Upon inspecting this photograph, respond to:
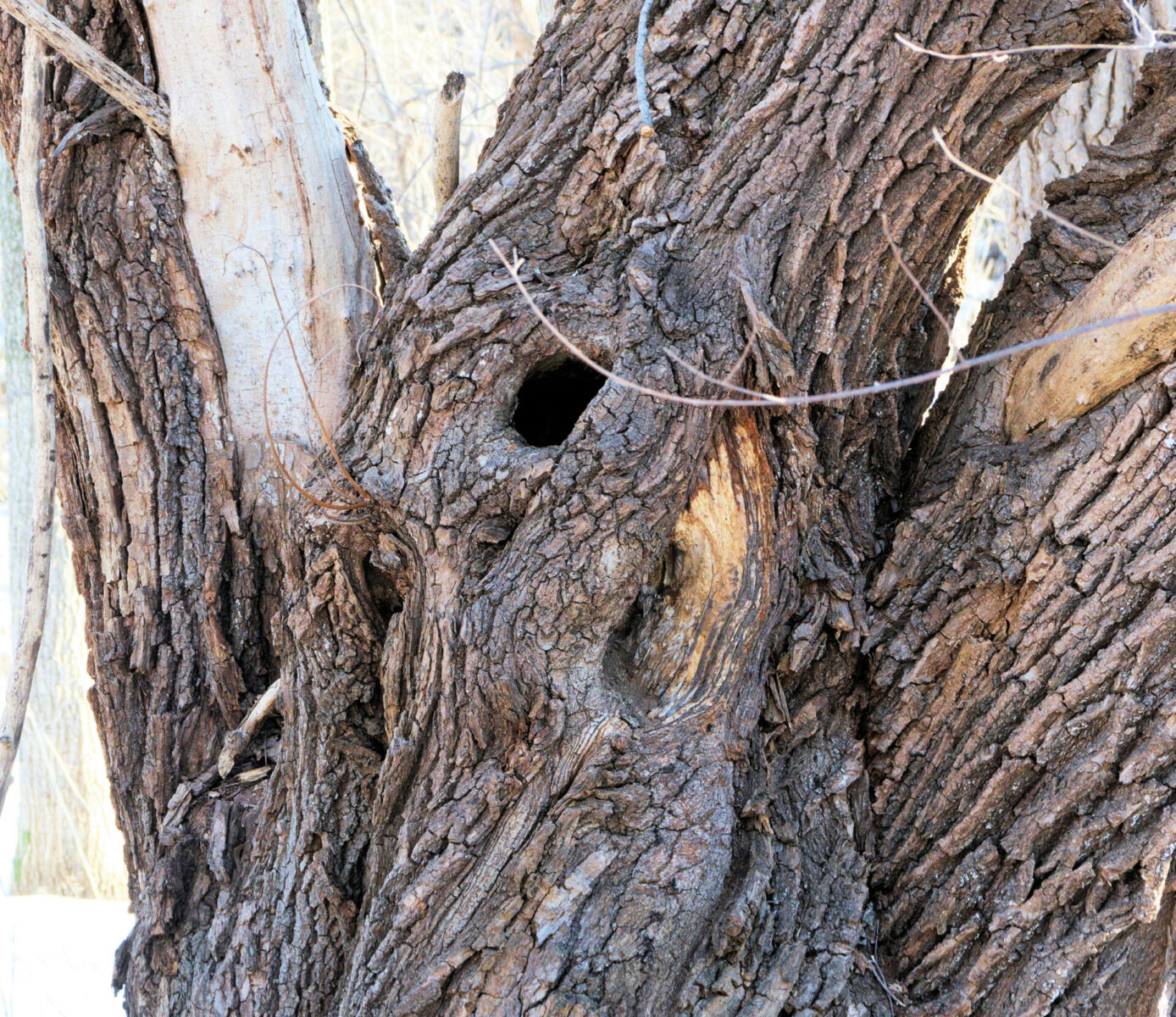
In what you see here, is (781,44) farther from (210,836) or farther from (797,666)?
(210,836)

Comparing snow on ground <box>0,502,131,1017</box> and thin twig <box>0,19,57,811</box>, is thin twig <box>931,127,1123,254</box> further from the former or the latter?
snow on ground <box>0,502,131,1017</box>

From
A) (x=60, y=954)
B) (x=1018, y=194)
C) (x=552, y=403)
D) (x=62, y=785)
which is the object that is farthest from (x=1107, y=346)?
(x=62, y=785)

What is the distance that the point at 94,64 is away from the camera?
178cm

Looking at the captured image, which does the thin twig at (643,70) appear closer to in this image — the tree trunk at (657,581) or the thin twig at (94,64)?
the tree trunk at (657,581)

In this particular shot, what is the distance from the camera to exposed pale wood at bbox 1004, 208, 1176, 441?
5.21 feet

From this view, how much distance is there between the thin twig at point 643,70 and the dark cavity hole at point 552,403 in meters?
0.45

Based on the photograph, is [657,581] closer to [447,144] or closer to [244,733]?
[244,733]

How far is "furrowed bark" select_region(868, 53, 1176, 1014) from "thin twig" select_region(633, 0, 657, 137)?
0.84 meters

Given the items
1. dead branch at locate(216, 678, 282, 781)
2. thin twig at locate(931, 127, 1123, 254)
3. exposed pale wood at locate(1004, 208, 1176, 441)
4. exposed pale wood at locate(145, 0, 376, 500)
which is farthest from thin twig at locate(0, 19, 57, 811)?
exposed pale wood at locate(1004, 208, 1176, 441)

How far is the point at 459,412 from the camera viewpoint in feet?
5.43

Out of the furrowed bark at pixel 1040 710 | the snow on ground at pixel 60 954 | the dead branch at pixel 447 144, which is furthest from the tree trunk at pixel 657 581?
the snow on ground at pixel 60 954

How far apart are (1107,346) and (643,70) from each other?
3.10ft

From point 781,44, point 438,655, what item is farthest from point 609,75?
point 438,655

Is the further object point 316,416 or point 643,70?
point 643,70
